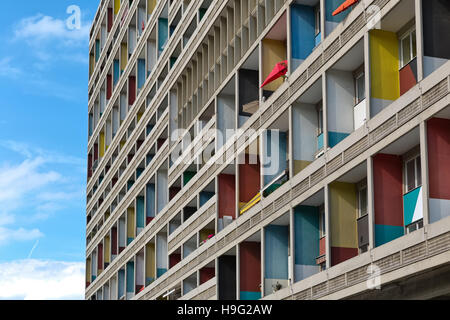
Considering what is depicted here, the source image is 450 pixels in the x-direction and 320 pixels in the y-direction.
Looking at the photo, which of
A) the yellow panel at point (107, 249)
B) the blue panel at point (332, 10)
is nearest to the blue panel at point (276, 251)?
the blue panel at point (332, 10)

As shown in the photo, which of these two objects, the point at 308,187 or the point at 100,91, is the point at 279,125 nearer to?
the point at 308,187

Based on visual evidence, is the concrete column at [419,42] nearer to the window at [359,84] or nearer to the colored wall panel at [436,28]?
the colored wall panel at [436,28]

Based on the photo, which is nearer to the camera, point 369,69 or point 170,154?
point 369,69

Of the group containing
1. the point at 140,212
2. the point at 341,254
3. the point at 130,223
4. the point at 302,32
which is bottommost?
the point at 341,254

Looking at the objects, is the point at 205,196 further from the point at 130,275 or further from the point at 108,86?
the point at 108,86

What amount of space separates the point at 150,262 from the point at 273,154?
23.2 meters

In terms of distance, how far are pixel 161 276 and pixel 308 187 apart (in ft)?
74.9

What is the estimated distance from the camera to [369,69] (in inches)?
1055

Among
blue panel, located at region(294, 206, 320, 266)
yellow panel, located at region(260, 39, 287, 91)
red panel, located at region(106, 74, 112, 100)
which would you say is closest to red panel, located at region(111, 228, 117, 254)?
red panel, located at region(106, 74, 112, 100)

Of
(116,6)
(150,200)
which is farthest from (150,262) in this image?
(116,6)

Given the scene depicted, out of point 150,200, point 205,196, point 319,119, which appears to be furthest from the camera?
point 150,200

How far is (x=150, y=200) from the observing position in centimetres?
5847

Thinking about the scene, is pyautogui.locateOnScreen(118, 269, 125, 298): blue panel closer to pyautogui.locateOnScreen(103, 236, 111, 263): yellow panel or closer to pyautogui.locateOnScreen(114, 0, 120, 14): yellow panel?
pyautogui.locateOnScreen(103, 236, 111, 263): yellow panel

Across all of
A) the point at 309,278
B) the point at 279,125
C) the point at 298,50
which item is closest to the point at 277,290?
the point at 309,278
